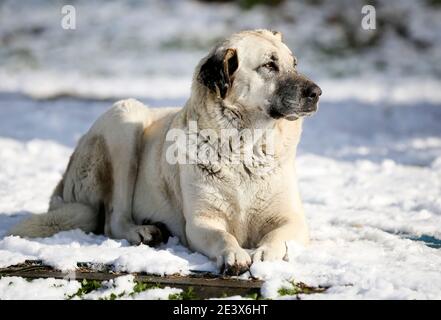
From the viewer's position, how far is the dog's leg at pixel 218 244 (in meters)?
4.55

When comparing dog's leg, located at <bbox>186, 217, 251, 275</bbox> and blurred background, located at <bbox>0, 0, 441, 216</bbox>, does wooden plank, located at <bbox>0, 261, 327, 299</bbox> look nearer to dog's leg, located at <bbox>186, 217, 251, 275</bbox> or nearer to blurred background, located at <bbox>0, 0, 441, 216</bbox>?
dog's leg, located at <bbox>186, 217, 251, 275</bbox>

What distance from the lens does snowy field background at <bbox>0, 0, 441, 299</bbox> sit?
4.69m

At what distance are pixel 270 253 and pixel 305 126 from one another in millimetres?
8401

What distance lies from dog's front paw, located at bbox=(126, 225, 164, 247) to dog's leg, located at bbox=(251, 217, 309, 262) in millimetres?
788

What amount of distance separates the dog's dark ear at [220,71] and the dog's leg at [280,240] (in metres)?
0.98

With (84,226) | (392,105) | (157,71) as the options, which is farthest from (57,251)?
(157,71)

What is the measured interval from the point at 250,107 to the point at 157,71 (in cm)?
1254

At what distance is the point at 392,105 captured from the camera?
1455cm

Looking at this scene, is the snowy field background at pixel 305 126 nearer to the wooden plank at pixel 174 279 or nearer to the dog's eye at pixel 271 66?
the wooden plank at pixel 174 279

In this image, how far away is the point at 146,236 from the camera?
5.42 m

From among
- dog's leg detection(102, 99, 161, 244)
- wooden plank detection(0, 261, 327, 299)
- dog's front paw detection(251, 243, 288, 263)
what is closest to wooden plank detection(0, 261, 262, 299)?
wooden plank detection(0, 261, 327, 299)
